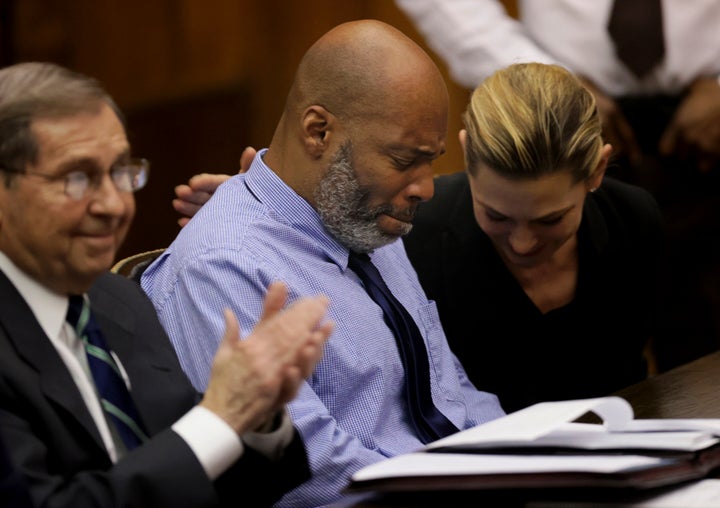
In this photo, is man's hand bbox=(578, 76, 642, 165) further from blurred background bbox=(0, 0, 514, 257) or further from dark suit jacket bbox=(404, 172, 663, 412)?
blurred background bbox=(0, 0, 514, 257)

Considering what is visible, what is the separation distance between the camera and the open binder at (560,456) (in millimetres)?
1379

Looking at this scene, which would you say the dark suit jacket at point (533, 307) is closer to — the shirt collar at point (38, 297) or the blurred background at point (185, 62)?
the shirt collar at point (38, 297)

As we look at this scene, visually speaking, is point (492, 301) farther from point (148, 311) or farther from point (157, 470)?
point (157, 470)

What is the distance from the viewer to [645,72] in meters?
3.18

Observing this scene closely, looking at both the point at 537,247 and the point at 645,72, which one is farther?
the point at 645,72

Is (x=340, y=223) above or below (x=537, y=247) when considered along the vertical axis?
above

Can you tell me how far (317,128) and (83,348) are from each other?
730 mm

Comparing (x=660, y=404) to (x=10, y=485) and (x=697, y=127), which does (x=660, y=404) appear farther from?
(x=697, y=127)

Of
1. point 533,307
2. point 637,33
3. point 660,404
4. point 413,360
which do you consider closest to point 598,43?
point 637,33

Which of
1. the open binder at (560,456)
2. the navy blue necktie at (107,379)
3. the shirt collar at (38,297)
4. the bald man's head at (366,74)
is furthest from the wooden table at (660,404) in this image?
the bald man's head at (366,74)

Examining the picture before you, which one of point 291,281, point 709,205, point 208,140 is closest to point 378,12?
point 208,140

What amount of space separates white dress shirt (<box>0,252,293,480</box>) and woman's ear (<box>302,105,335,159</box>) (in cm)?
66

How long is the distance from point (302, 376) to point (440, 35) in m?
2.02

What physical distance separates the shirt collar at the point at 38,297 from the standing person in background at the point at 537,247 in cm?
86
